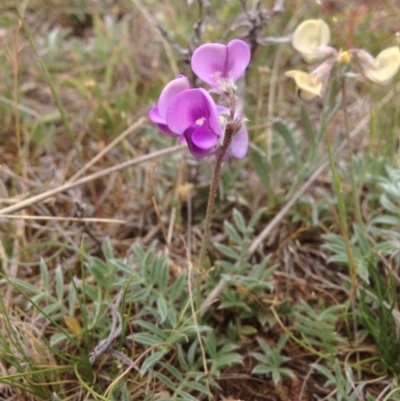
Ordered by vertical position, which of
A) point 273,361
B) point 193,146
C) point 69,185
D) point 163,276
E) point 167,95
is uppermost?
point 167,95

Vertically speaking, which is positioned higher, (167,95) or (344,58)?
(167,95)

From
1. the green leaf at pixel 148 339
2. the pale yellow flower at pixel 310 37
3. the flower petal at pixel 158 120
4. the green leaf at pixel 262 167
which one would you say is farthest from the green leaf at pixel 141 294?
the pale yellow flower at pixel 310 37

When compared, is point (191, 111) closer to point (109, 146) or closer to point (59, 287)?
point (59, 287)

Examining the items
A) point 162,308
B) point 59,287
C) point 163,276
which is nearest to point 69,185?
point 59,287

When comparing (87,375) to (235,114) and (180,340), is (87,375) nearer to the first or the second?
(180,340)

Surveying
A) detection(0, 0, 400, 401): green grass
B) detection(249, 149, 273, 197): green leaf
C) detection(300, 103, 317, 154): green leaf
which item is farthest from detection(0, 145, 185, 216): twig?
detection(300, 103, 317, 154): green leaf

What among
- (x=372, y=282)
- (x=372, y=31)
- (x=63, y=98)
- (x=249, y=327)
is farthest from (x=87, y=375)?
(x=372, y=31)

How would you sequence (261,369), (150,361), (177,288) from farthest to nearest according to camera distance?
1. (177,288)
2. (261,369)
3. (150,361)
